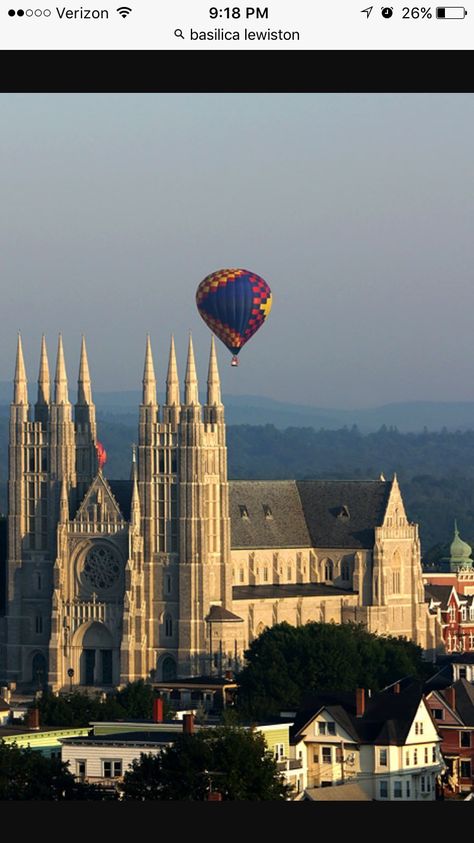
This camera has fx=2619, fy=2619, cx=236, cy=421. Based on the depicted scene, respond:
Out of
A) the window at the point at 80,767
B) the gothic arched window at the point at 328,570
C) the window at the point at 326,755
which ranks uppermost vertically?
the gothic arched window at the point at 328,570

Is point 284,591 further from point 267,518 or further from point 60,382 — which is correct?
point 60,382

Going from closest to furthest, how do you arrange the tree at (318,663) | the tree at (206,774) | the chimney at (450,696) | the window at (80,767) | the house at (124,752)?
the tree at (206,774)
the house at (124,752)
the window at (80,767)
the chimney at (450,696)
the tree at (318,663)

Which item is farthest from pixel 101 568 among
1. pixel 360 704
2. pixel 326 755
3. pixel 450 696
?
pixel 326 755

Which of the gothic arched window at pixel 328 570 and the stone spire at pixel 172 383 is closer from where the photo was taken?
the stone spire at pixel 172 383

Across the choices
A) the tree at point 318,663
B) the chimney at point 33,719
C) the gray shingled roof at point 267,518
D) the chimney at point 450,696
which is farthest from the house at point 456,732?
the gray shingled roof at point 267,518

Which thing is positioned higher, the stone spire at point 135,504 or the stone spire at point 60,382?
the stone spire at point 60,382

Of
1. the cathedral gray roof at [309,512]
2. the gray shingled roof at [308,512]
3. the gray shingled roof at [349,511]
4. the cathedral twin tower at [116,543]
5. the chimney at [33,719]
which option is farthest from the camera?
the gray shingled roof at [349,511]

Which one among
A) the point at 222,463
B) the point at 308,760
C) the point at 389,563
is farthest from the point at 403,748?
the point at 389,563

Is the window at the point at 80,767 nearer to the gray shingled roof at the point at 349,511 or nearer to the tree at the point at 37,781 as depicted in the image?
the tree at the point at 37,781
